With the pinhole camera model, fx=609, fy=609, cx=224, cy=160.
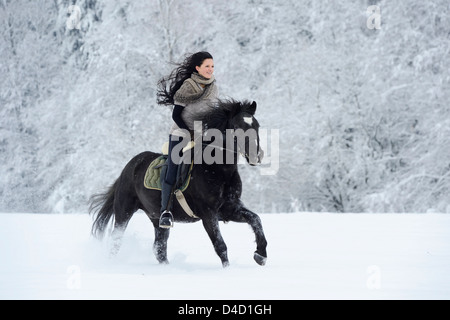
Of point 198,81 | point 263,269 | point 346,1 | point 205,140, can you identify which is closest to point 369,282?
point 263,269

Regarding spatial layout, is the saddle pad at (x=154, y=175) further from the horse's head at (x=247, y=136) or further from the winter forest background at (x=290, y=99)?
the winter forest background at (x=290, y=99)

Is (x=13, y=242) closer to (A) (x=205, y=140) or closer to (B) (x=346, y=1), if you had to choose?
(A) (x=205, y=140)

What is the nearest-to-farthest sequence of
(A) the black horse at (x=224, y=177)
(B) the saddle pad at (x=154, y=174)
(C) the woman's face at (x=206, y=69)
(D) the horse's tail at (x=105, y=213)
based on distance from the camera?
(A) the black horse at (x=224, y=177) < (C) the woman's face at (x=206, y=69) < (B) the saddle pad at (x=154, y=174) < (D) the horse's tail at (x=105, y=213)

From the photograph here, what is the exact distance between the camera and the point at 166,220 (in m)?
6.26

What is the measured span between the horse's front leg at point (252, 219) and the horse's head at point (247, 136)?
576 mm

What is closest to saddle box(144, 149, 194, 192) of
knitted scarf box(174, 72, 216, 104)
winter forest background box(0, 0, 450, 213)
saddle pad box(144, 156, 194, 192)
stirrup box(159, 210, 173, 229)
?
saddle pad box(144, 156, 194, 192)

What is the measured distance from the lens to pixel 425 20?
19.7m

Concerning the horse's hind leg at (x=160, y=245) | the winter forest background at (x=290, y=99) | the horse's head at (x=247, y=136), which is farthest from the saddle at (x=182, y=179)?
the winter forest background at (x=290, y=99)

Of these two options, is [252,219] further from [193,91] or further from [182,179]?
[193,91]

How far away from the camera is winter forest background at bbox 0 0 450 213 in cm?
1950

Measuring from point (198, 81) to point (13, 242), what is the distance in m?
4.12

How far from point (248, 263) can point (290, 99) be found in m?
15.6

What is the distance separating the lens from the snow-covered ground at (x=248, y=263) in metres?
4.52

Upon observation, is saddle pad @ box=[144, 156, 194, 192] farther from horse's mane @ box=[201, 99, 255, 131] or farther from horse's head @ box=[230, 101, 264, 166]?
horse's head @ box=[230, 101, 264, 166]
